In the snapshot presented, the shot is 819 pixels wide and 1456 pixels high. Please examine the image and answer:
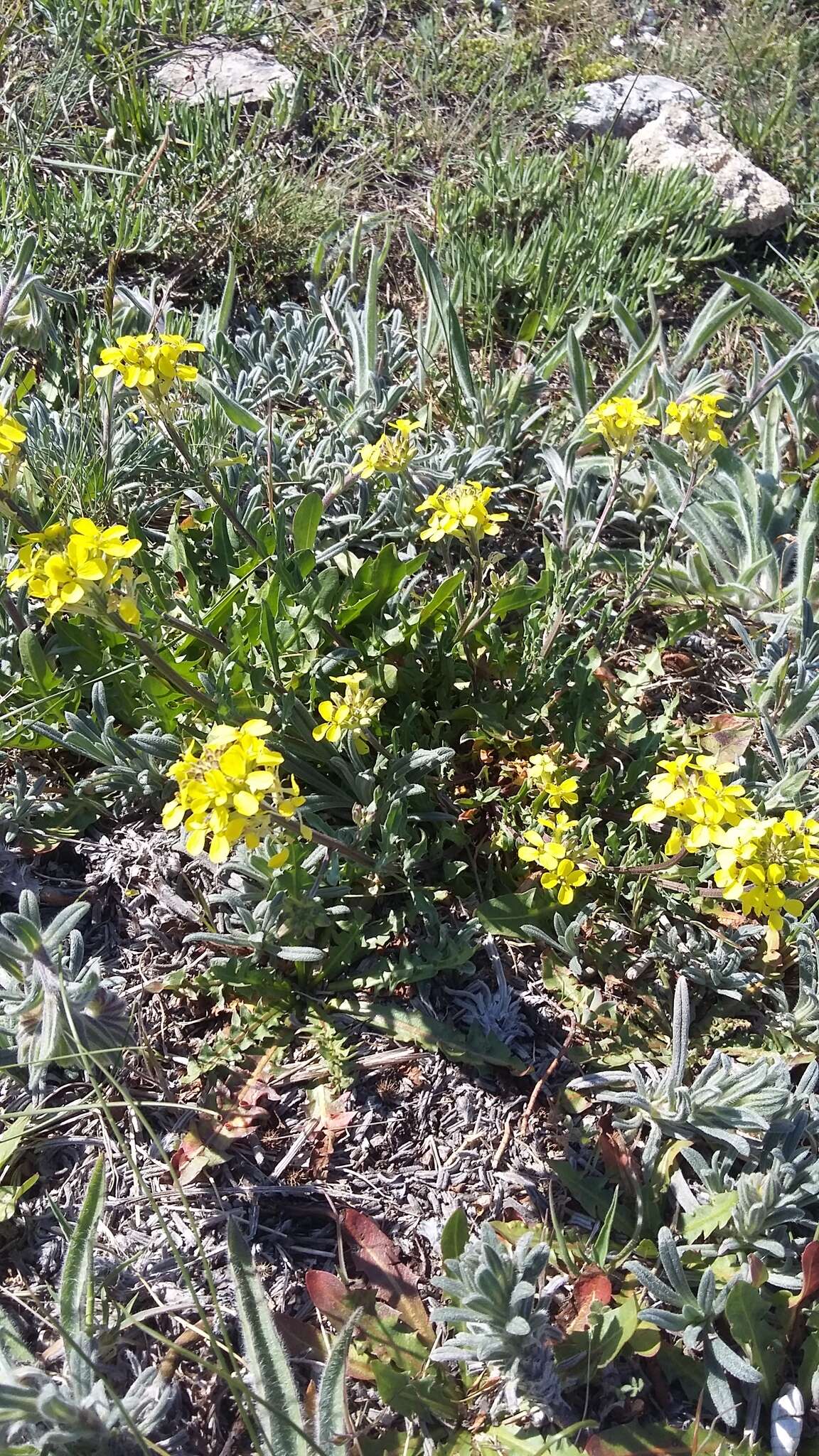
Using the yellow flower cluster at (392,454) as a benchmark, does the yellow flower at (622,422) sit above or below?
above

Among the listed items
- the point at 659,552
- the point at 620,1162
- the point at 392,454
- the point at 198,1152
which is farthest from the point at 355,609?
the point at 620,1162

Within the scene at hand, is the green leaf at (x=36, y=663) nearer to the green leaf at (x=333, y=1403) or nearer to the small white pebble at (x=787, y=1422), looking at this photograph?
the green leaf at (x=333, y=1403)

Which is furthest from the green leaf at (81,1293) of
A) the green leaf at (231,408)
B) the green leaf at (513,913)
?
the green leaf at (231,408)

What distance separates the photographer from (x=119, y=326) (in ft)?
9.89

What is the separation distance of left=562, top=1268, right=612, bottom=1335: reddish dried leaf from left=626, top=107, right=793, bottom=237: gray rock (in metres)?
3.61

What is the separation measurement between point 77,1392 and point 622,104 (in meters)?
4.65

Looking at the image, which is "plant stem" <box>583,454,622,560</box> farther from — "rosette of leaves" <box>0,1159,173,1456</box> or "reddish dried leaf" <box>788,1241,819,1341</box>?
"rosette of leaves" <box>0,1159,173,1456</box>

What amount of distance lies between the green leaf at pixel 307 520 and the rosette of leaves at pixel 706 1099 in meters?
1.36

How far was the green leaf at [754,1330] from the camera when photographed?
185 cm

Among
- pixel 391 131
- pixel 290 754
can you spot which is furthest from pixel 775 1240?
pixel 391 131

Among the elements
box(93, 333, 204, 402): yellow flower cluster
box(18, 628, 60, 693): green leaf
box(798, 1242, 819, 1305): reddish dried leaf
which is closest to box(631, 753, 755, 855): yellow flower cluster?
box(798, 1242, 819, 1305): reddish dried leaf

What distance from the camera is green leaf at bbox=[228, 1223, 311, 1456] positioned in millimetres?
1733

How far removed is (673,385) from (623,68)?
2.23m

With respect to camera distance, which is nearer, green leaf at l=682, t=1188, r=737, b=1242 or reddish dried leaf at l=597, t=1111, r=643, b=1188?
green leaf at l=682, t=1188, r=737, b=1242
